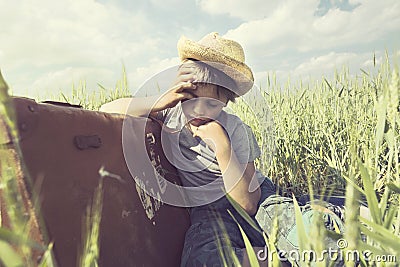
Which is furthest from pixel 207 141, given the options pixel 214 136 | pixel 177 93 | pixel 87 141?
pixel 87 141

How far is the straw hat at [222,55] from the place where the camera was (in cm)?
136

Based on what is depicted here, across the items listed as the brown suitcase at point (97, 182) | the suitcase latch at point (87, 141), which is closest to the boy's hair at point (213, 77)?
the brown suitcase at point (97, 182)

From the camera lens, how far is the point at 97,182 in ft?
2.78

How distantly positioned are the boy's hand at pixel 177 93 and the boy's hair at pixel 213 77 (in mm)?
31

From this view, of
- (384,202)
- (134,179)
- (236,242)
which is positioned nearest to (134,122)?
(134,179)

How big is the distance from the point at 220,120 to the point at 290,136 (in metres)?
0.80

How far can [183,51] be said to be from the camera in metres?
1.39

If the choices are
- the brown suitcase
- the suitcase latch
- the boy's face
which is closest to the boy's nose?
the boy's face

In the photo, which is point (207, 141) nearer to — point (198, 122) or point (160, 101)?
point (198, 122)

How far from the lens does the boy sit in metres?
1.24

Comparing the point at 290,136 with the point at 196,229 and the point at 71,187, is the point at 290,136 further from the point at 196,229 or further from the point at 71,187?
the point at 71,187

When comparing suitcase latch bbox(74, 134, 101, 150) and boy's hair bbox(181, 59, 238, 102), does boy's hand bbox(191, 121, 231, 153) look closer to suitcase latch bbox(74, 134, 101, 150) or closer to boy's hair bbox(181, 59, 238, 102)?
boy's hair bbox(181, 59, 238, 102)

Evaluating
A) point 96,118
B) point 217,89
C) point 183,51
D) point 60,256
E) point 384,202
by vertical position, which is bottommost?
point 60,256

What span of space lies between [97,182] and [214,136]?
1.61ft
